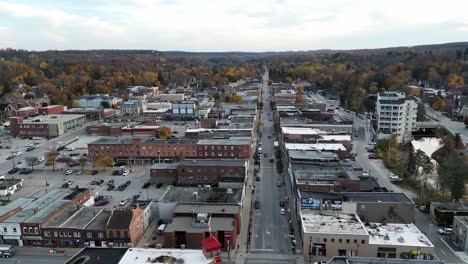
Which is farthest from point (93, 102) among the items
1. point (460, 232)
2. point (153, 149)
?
point (460, 232)

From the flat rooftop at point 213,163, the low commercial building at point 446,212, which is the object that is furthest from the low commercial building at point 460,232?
the flat rooftop at point 213,163

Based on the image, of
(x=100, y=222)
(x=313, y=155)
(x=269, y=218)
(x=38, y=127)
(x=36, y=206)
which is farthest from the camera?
(x=38, y=127)

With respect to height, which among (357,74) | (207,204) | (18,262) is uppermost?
(357,74)

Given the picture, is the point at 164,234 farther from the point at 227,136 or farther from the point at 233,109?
the point at 233,109

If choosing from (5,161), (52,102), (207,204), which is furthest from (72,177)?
(52,102)

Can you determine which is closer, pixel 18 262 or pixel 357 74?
pixel 18 262

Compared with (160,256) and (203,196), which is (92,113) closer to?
(203,196)

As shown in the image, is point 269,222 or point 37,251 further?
point 269,222
